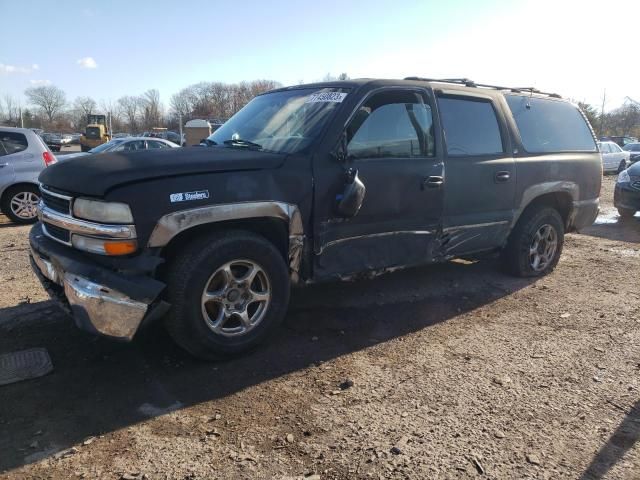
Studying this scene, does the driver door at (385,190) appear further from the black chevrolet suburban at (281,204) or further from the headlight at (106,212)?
the headlight at (106,212)

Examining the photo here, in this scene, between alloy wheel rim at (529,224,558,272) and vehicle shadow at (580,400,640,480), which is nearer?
vehicle shadow at (580,400,640,480)

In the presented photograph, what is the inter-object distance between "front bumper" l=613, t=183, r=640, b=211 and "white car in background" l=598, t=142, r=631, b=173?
14.3m

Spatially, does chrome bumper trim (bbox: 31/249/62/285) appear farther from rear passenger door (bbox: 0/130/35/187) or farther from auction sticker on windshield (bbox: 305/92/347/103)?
rear passenger door (bbox: 0/130/35/187)

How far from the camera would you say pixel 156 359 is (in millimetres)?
3488

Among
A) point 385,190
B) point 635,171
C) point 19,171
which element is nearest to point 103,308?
point 385,190

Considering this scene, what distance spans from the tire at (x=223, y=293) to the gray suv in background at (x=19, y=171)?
22.2ft

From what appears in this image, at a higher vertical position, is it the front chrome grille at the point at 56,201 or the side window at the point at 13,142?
the side window at the point at 13,142

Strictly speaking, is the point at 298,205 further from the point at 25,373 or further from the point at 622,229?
the point at 622,229

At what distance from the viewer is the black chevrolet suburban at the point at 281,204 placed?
9.85ft

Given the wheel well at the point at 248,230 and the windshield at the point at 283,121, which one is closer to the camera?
the wheel well at the point at 248,230

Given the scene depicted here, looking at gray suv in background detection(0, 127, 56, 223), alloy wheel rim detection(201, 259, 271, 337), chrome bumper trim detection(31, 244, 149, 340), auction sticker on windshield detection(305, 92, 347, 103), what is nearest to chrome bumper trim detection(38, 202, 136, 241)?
chrome bumper trim detection(31, 244, 149, 340)

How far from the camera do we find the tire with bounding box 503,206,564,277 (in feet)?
17.9

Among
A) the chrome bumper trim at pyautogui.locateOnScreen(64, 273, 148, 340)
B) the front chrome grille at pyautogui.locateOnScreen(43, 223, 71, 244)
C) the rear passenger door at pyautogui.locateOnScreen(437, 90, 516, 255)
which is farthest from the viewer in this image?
the rear passenger door at pyautogui.locateOnScreen(437, 90, 516, 255)

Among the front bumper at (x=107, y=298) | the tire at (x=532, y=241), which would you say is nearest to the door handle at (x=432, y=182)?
the tire at (x=532, y=241)
